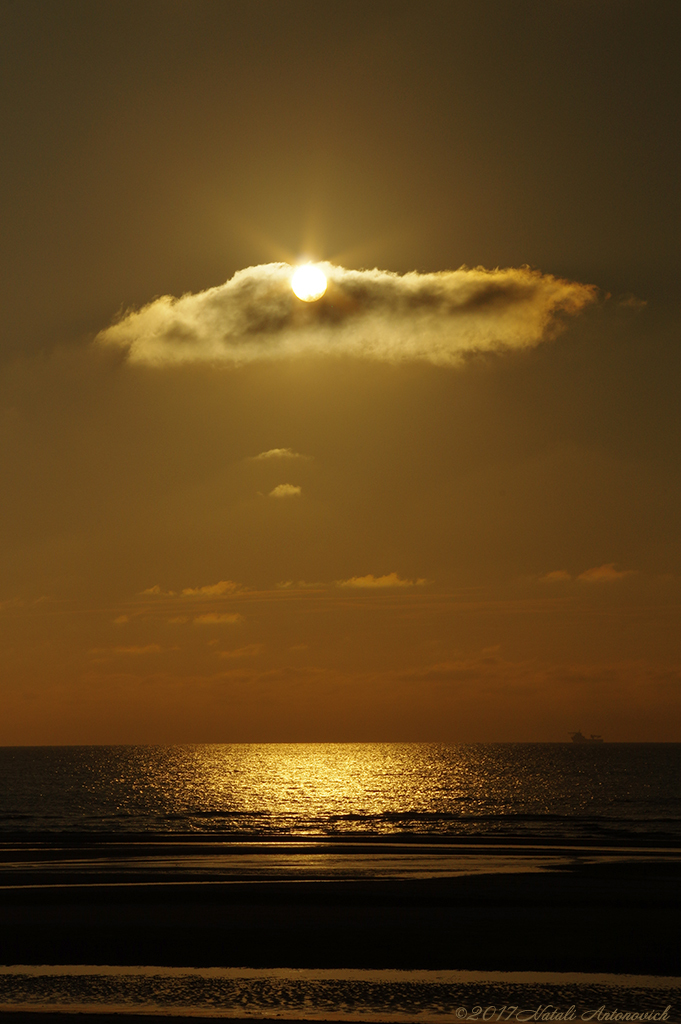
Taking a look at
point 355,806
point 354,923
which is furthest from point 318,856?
point 355,806

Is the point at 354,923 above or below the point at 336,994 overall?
below

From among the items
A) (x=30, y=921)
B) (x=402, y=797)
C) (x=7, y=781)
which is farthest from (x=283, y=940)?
(x=7, y=781)

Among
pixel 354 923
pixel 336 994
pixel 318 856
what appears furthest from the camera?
pixel 318 856

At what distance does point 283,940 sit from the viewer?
27016 mm

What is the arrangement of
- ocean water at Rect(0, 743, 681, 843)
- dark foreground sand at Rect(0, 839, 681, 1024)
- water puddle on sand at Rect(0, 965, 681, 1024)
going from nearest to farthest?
water puddle on sand at Rect(0, 965, 681, 1024)
dark foreground sand at Rect(0, 839, 681, 1024)
ocean water at Rect(0, 743, 681, 843)

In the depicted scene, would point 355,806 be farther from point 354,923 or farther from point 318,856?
point 354,923

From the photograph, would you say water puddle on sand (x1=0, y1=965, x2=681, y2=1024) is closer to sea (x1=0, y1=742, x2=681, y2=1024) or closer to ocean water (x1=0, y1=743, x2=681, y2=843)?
sea (x1=0, y1=742, x2=681, y2=1024)

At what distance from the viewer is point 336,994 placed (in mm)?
20766

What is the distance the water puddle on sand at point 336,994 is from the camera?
19.3 m

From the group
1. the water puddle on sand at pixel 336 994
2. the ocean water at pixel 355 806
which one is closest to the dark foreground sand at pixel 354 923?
the water puddle on sand at pixel 336 994

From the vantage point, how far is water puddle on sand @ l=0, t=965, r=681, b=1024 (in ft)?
63.4

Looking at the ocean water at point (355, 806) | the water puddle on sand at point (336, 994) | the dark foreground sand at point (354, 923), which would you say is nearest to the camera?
the water puddle on sand at point (336, 994)

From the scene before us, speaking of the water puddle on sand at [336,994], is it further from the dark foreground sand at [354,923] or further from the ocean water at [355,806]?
the ocean water at [355,806]

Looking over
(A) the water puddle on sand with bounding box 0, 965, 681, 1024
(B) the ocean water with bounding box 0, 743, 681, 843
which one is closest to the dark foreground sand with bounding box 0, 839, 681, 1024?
(A) the water puddle on sand with bounding box 0, 965, 681, 1024
